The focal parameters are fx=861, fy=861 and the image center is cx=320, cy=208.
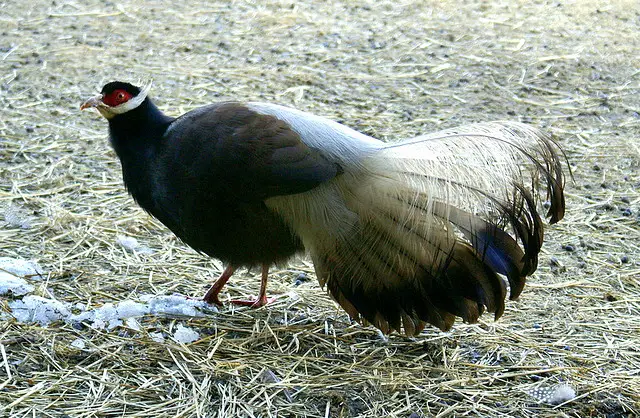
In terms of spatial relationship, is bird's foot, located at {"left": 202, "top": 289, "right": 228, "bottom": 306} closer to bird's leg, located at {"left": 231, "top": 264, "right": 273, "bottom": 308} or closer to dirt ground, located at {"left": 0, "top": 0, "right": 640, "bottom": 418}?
bird's leg, located at {"left": 231, "top": 264, "right": 273, "bottom": 308}

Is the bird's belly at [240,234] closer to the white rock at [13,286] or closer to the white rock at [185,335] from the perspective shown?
A: the white rock at [185,335]

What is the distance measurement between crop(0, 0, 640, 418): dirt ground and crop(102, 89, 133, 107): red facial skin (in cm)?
95

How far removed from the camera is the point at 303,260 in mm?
4805

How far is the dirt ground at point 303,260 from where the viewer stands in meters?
3.64

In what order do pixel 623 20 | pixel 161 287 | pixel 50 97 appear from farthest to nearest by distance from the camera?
pixel 623 20 < pixel 50 97 < pixel 161 287

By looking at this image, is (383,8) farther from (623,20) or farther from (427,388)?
(427,388)

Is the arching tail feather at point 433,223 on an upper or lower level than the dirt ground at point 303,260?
upper

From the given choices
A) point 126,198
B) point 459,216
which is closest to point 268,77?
point 126,198

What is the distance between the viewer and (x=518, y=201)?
3.56m

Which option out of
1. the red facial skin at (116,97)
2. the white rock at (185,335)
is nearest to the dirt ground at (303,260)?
the white rock at (185,335)

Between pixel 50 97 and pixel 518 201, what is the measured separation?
4524 mm

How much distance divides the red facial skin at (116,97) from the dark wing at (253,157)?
46 centimetres

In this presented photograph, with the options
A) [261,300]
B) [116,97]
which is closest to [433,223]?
[261,300]

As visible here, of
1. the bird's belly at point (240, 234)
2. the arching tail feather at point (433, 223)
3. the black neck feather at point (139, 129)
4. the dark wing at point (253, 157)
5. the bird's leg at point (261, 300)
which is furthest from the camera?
the bird's leg at point (261, 300)
